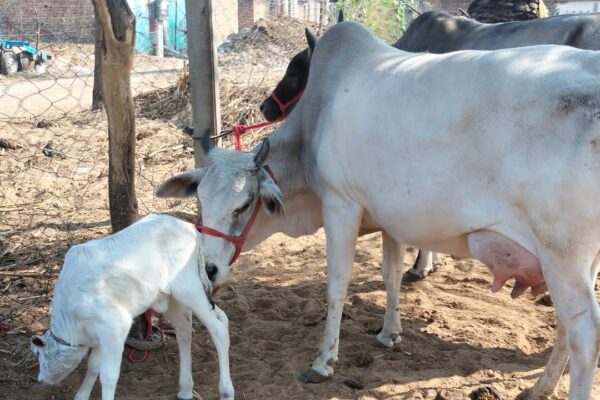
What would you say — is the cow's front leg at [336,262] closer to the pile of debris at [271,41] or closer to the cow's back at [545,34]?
the cow's back at [545,34]

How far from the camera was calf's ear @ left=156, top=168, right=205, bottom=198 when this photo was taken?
13.5 ft

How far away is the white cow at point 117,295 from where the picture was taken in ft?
9.83

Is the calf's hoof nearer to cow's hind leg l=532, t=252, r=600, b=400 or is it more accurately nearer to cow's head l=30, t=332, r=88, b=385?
cow's hind leg l=532, t=252, r=600, b=400

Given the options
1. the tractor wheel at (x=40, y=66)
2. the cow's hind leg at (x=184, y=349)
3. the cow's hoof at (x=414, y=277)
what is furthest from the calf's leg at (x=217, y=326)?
the tractor wheel at (x=40, y=66)

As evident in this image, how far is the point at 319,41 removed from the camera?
439cm

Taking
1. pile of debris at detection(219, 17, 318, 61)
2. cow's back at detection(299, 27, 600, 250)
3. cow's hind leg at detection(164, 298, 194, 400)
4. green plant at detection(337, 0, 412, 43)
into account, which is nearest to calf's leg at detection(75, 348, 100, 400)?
cow's hind leg at detection(164, 298, 194, 400)

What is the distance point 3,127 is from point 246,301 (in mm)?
4858

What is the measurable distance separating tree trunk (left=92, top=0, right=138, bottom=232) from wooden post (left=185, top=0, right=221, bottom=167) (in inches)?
24.9

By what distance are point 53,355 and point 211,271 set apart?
36.4 inches

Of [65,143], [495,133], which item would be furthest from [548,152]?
[65,143]

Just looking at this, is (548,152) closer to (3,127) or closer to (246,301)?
(246,301)

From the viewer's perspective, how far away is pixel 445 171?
322 cm

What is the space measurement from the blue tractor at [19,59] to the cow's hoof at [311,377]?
1314 cm

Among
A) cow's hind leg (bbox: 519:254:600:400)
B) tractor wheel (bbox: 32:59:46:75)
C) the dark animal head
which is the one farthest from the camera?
tractor wheel (bbox: 32:59:46:75)
